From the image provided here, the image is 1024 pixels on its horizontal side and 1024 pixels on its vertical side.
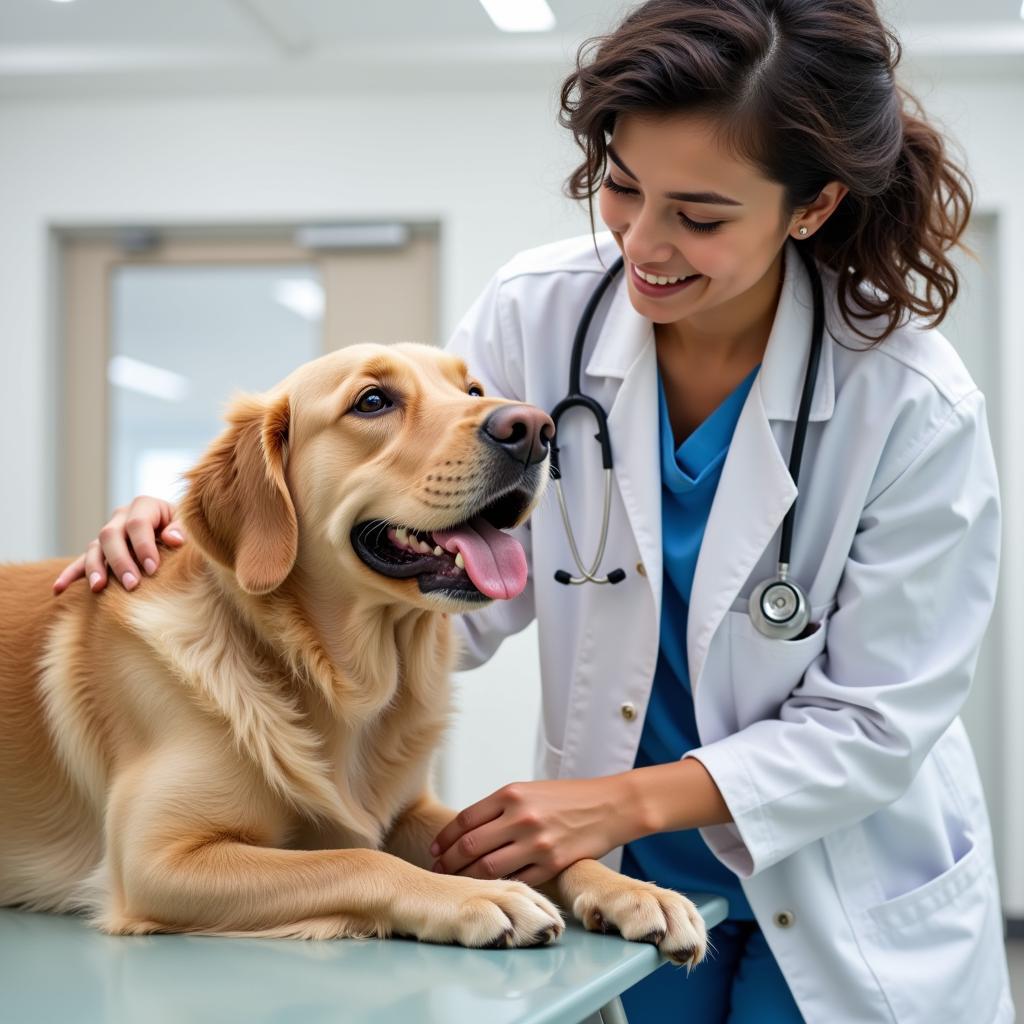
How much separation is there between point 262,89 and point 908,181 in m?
3.32

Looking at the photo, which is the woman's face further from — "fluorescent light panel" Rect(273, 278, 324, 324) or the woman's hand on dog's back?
"fluorescent light panel" Rect(273, 278, 324, 324)

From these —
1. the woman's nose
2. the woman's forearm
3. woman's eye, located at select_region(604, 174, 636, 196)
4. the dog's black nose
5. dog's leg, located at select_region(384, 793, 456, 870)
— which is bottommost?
dog's leg, located at select_region(384, 793, 456, 870)

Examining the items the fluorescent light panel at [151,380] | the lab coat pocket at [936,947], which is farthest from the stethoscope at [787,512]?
the fluorescent light panel at [151,380]

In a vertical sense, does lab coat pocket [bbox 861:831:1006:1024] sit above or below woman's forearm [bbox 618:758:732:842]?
below

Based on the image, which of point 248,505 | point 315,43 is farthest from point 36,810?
point 315,43

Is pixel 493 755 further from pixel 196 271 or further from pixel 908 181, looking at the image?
pixel 908 181

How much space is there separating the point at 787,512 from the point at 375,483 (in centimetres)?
48

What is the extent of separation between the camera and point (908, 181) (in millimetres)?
1413

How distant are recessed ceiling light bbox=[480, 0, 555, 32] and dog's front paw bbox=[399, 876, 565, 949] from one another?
3207 mm

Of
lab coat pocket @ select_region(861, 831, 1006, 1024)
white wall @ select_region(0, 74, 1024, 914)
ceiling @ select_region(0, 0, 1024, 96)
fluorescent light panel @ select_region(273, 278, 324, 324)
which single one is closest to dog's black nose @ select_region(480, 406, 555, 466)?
lab coat pocket @ select_region(861, 831, 1006, 1024)

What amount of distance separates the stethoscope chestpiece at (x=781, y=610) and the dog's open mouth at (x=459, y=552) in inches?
12.2

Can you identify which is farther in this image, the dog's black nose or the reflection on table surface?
the dog's black nose

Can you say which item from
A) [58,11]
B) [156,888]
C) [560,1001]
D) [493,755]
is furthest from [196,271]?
[560,1001]

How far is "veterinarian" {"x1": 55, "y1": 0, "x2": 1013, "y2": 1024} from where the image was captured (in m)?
1.27
